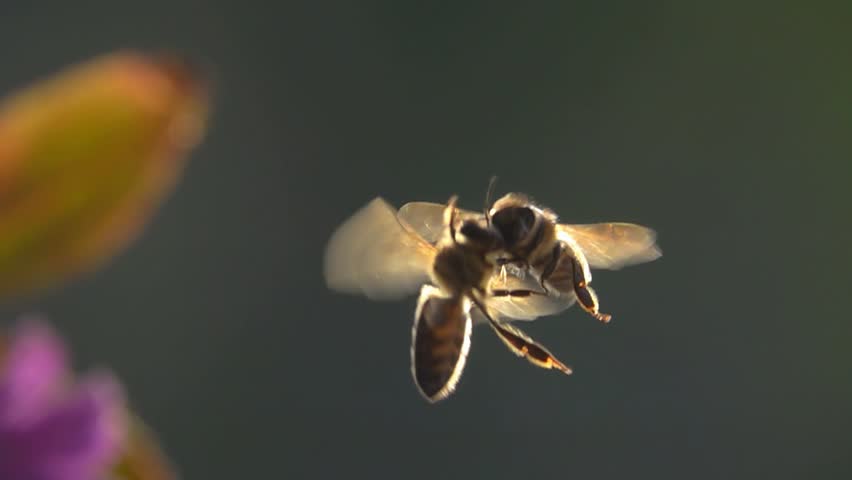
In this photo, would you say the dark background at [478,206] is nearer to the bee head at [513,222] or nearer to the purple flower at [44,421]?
the bee head at [513,222]

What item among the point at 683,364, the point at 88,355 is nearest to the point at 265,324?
the point at 88,355

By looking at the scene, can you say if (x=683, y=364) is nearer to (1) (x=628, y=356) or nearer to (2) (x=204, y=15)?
(1) (x=628, y=356)

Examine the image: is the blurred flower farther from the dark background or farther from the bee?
the dark background

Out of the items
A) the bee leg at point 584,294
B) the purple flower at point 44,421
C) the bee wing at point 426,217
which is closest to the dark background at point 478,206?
the bee wing at point 426,217

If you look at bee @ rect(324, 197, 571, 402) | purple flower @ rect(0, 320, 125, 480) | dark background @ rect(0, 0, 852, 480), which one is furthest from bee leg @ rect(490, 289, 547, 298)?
dark background @ rect(0, 0, 852, 480)

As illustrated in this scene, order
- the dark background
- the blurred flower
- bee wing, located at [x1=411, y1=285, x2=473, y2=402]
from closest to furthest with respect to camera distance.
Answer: the blurred flower → bee wing, located at [x1=411, y1=285, x2=473, y2=402] → the dark background

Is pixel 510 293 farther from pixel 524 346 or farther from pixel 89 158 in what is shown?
pixel 89 158

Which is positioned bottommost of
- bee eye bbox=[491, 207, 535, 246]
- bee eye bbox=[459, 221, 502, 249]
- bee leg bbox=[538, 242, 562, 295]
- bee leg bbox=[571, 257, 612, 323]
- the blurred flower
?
the blurred flower

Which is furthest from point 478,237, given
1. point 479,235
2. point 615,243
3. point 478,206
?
point 478,206
